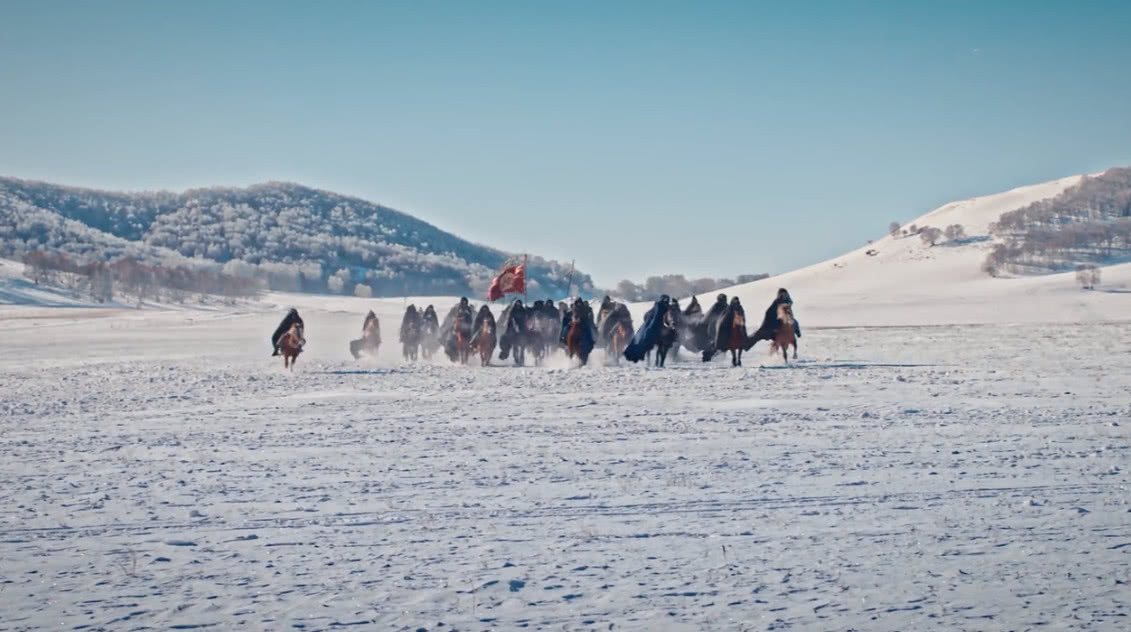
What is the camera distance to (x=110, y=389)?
2052cm

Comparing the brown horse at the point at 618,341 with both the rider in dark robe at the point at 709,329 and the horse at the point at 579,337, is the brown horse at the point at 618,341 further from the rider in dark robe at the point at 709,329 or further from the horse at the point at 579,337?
the rider in dark robe at the point at 709,329

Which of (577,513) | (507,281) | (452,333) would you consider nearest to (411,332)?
(452,333)

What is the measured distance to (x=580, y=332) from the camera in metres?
26.5

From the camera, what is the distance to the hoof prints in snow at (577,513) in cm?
641

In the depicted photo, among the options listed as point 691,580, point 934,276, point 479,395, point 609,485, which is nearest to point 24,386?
point 479,395

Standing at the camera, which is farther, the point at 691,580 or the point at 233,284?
the point at 233,284

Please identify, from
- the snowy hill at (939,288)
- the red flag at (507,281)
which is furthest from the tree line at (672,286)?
the red flag at (507,281)

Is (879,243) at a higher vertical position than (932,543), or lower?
higher

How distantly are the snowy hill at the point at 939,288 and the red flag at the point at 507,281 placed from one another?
2586cm

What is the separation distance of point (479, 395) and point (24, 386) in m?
10.5

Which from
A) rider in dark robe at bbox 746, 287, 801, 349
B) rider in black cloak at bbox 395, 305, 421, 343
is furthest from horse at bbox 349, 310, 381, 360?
rider in dark robe at bbox 746, 287, 801, 349

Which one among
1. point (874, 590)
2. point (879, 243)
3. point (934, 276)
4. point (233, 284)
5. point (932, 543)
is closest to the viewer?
point (874, 590)

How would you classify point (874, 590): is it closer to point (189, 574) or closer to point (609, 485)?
point (609, 485)

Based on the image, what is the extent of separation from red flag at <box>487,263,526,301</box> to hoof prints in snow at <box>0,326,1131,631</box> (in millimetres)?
18944
